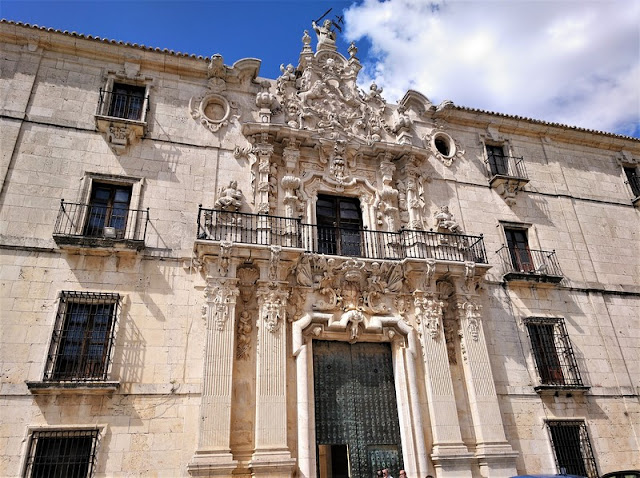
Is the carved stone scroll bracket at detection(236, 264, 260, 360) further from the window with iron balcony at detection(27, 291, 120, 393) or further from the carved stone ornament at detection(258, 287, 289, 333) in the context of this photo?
the window with iron balcony at detection(27, 291, 120, 393)

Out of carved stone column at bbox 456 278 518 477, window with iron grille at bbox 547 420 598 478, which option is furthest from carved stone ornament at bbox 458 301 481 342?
window with iron grille at bbox 547 420 598 478

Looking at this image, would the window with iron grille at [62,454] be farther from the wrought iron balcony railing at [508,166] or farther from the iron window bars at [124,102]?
the wrought iron balcony railing at [508,166]

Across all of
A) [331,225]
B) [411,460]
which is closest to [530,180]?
[331,225]

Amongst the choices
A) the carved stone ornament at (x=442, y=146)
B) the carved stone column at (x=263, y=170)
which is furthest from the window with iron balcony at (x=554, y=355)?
the carved stone column at (x=263, y=170)

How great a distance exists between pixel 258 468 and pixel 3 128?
30.9 ft

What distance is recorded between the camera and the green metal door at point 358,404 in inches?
404

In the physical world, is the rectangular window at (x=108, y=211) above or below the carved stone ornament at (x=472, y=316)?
above

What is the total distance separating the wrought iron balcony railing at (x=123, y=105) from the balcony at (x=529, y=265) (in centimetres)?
1050

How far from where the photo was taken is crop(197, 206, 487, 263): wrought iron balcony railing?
11.1 m

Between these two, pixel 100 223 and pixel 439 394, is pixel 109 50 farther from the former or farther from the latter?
pixel 439 394

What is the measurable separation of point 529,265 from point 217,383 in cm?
954

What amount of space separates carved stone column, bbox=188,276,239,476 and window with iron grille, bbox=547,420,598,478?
7.87 m

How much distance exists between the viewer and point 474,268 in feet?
39.4

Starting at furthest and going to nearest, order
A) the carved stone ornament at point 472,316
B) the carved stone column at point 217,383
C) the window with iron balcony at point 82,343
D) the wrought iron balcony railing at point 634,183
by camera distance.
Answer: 1. the wrought iron balcony railing at point 634,183
2. the carved stone ornament at point 472,316
3. the window with iron balcony at point 82,343
4. the carved stone column at point 217,383
